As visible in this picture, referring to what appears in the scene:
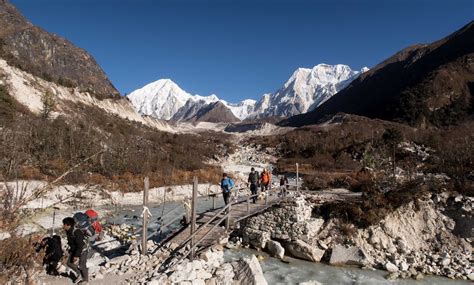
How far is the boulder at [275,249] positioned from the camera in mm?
16172

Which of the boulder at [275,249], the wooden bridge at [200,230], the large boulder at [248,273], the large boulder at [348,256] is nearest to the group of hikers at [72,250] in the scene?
the wooden bridge at [200,230]

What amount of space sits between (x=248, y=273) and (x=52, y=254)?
526 centimetres

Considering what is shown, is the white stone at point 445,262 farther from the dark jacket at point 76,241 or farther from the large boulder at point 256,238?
the dark jacket at point 76,241

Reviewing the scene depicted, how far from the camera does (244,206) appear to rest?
1816 centimetres

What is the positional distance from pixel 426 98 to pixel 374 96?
138 feet

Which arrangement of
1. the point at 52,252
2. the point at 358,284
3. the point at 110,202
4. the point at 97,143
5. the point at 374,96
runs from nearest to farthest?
the point at 52,252, the point at 358,284, the point at 110,202, the point at 97,143, the point at 374,96

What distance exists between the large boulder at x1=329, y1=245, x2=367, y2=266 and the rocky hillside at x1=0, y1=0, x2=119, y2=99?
2296 inches

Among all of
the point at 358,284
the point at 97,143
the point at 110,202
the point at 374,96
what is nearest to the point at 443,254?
the point at 358,284

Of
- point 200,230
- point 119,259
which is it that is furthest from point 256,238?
point 119,259

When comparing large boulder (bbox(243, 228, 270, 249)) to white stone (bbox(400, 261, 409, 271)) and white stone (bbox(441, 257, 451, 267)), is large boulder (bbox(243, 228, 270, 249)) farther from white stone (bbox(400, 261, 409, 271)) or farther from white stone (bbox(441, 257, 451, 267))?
white stone (bbox(441, 257, 451, 267))

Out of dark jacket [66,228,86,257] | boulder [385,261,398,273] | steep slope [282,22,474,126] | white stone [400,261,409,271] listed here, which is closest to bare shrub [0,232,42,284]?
dark jacket [66,228,86,257]

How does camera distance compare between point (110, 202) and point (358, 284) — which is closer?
point (358, 284)

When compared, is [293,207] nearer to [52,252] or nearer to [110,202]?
[52,252]

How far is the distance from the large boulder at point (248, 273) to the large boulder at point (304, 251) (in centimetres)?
507
